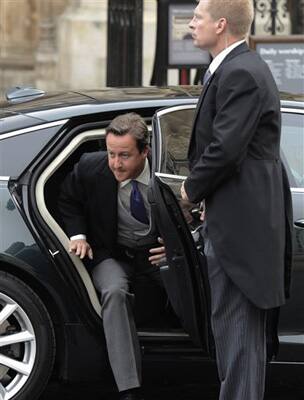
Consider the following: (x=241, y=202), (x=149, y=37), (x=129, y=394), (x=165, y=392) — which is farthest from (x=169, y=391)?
(x=149, y=37)

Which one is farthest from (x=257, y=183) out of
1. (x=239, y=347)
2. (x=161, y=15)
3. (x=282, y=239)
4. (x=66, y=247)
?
(x=161, y=15)

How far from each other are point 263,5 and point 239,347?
7.07 meters

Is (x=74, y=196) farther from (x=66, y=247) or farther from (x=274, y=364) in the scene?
(x=274, y=364)

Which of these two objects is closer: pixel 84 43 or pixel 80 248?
pixel 80 248

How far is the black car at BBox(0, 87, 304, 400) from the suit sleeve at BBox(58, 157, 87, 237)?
7cm

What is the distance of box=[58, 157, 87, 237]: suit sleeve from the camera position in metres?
4.75

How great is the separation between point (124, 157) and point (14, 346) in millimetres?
964

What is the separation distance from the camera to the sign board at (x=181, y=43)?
9422mm

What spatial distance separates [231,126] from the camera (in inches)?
151

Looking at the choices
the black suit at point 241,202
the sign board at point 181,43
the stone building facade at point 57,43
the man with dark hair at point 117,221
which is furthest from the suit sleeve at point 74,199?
the stone building facade at point 57,43

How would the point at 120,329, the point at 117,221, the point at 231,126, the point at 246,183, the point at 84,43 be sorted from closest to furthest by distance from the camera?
the point at 231,126, the point at 246,183, the point at 120,329, the point at 117,221, the point at 84,43

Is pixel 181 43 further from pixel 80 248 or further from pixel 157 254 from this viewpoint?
pixel 80 248

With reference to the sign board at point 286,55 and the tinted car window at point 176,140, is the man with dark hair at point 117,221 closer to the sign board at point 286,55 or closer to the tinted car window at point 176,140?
the tinted car window at point 176,140

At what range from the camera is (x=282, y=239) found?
4020 mm
